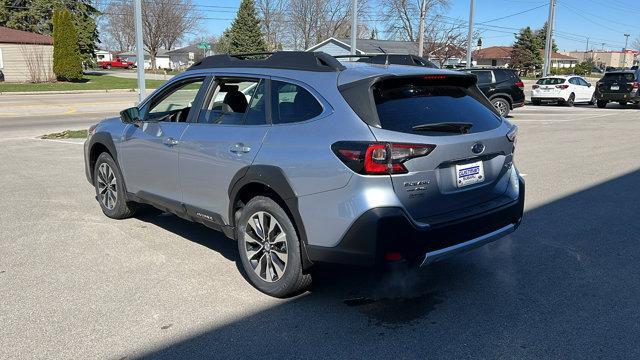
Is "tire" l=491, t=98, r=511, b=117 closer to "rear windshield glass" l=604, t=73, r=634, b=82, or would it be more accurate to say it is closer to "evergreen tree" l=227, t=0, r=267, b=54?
"rear windshield glass" l=604, t=73, r=634, b=82

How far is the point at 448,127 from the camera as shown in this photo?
3.79 metres

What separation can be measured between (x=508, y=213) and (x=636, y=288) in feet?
3.94

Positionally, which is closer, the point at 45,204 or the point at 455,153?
the point at 455,153

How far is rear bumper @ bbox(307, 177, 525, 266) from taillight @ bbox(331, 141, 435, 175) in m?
0.25

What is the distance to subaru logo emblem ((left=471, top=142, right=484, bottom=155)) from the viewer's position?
12.6ft

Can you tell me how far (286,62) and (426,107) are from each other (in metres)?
1.16

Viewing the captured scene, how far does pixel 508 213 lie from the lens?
4.14 meters

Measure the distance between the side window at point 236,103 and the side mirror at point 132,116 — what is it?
104 cm

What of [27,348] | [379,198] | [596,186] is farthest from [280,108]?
[596,186]

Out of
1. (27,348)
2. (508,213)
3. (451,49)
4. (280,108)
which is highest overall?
(451,49)

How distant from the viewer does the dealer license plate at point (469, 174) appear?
148 inches

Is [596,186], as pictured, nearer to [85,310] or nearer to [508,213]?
[508,213]

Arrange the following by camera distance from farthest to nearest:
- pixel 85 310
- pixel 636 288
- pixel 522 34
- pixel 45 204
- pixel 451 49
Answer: pixel 522 34 < pixel 451 49 < pixel 45 204 < pixel 636 288 < pixel 85 310

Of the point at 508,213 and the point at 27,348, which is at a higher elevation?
the point at 508,213
